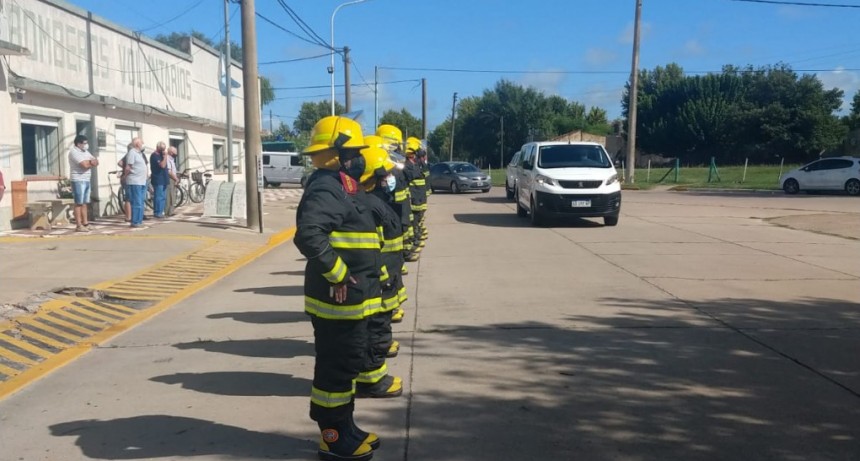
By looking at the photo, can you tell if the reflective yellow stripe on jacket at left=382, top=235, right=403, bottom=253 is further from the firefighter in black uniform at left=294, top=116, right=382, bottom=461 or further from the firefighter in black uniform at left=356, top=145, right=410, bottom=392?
the firefighter in black uniform at left=294, top=116, right=382, bottom=461

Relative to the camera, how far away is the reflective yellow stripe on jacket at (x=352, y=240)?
13.2ft

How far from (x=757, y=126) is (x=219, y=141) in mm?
48565

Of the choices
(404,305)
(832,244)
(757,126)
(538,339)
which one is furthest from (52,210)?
(757,126)

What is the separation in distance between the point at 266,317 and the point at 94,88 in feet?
36.7

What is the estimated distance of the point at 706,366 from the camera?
5633mm

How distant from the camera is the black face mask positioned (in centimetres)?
429

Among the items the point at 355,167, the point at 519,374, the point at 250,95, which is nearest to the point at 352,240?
the point at 355,167

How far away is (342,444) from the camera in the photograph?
3.94 metres

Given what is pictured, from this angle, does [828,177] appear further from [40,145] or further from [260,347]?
[260,347]

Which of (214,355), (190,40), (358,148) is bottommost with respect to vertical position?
(214,355)

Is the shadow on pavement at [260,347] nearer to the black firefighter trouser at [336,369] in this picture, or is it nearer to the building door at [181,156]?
the black firefighter trouser at [336,369]

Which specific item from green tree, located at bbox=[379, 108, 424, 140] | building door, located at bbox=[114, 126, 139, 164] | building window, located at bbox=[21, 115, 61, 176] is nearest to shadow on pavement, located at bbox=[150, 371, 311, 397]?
building window, located at bbox=[21, 115, 61, 176]

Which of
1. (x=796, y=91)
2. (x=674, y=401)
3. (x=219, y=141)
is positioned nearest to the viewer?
(x=674, y=401)

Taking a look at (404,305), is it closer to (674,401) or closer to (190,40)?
(674,401)
